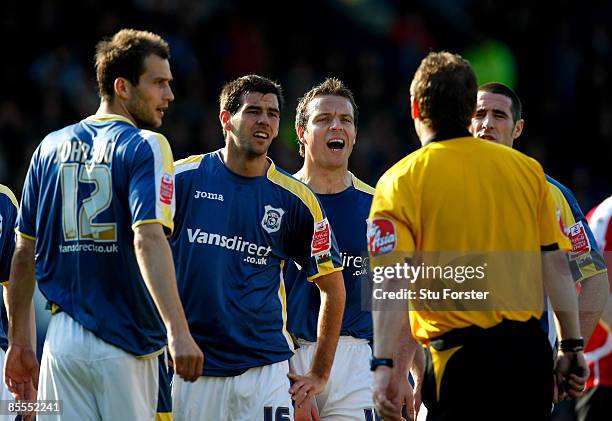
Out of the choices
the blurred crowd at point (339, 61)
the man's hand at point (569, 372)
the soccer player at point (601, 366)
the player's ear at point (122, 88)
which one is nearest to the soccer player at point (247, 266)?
the player's ear at point (122, 88)

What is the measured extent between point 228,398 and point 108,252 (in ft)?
4.27

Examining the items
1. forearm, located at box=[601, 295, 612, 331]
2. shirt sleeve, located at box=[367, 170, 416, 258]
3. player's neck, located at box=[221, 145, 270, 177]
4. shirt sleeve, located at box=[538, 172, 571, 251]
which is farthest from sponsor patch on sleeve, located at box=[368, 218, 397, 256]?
forearm, located at box=[601, 295, 612, 331]

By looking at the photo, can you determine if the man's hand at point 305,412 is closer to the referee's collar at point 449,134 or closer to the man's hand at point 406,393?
the man's hand at point 406,393

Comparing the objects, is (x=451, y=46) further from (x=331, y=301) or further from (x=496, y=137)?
(x=331, y=301)

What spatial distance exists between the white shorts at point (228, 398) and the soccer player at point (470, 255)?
4.63 feet

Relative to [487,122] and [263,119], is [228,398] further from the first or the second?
[487,122]

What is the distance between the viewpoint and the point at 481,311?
5.12 metres

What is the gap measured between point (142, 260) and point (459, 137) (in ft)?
5.30

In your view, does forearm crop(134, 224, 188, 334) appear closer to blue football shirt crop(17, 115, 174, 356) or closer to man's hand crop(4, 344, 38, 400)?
blue football shirt crop(17, 115, 174, 356)

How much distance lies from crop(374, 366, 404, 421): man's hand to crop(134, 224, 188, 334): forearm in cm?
93

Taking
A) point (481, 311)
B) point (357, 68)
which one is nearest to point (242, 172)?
point (481, 311)

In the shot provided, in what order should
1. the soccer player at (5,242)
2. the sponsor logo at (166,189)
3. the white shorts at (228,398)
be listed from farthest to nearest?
1. the soccer player at (5,242)
2. the white shorts at (228,398)
3. the sponsor logo at (166,189)

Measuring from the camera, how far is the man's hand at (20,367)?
5855mm

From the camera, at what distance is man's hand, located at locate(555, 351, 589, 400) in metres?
5.34
